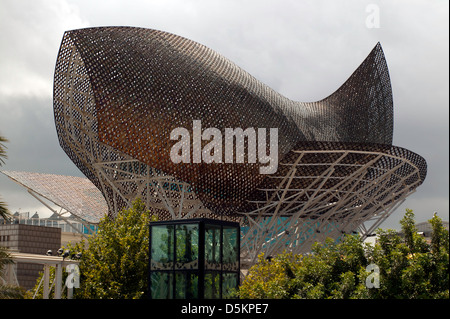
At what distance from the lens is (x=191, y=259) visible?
27.3 m

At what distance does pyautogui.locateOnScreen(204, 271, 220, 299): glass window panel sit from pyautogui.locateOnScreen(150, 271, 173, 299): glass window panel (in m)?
1.43

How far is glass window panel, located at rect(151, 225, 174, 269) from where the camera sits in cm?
2791

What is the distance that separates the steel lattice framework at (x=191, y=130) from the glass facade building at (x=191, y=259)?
1530 cm

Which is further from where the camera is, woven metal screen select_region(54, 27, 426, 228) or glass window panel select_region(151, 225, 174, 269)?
woven metal screen select_region(54, 27, 426, 228)

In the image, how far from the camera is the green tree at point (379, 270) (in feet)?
71.4

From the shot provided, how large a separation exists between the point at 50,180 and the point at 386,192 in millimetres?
27493

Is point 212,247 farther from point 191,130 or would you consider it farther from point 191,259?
point 191,130

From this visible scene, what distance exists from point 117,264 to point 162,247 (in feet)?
31.5
